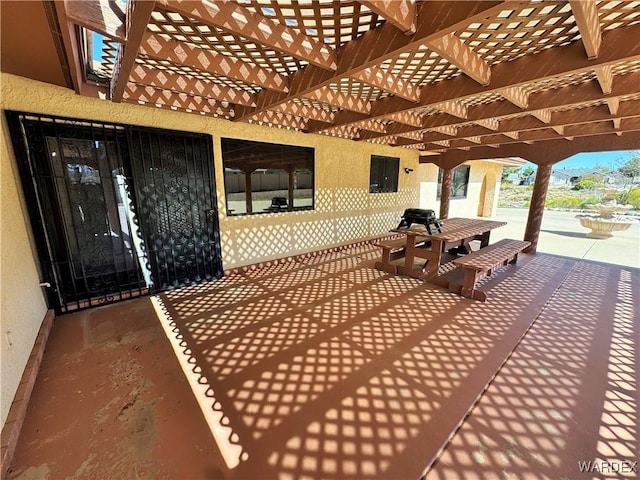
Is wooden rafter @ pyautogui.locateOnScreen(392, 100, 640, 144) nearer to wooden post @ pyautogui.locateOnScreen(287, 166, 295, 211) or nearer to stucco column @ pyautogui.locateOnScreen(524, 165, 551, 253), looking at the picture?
stucco column @ pyautogui.locateOnScreen(524, 165, 551, 253)

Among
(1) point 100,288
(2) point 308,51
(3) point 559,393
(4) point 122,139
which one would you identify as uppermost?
(2) point 308,51

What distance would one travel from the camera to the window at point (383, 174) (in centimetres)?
660

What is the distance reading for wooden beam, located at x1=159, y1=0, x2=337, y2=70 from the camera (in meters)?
1.35

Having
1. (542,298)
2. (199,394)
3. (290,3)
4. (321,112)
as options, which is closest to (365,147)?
(321,112)

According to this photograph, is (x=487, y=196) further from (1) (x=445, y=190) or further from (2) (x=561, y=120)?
(2) (x=561, y=120)

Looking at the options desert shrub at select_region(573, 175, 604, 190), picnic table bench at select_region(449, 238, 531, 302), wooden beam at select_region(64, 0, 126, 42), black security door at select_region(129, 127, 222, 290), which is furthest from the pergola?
desert shrub at select_region(573, 175, 604, 190)

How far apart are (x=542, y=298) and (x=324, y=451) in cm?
376

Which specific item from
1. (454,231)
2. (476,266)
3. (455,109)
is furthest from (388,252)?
(455,109)

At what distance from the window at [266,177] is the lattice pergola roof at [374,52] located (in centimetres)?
86

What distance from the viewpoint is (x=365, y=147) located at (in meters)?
6.16

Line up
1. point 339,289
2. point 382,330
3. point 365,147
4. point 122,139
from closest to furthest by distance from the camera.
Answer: point 382,330 → point 122,139 → point 339,289 → point 365,147

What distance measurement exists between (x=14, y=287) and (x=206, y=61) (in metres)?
2.33

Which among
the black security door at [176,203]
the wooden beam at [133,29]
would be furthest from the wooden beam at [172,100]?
the wooden beam at [133,29]

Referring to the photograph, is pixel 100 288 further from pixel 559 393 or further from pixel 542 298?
pixel 542 298
